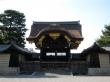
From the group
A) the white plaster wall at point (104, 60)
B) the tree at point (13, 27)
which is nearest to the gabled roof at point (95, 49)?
the white plaster wall at point (104, 60)

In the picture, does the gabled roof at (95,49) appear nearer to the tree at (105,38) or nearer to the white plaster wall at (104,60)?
the white plaster wall at (104,60)

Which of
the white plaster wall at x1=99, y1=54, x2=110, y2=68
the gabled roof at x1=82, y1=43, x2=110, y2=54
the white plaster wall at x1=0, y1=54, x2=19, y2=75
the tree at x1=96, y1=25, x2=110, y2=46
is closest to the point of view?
the white plaster wall at x1=0, y1=54, x2=19, y2=75

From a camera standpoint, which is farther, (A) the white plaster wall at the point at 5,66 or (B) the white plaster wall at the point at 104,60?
(B) the white plaster wall at the point at 104,60

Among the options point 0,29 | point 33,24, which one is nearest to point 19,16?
point 0,29

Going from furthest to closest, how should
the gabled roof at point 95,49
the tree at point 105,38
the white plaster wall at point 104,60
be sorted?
the tree at point 105,38
the white plaster wall at point 104,60
the gabled roof at point 95,49

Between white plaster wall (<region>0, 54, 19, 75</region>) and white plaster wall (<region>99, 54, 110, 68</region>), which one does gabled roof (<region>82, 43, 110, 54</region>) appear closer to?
white plaster wall (<region>99, 54, 110, 68</region>)

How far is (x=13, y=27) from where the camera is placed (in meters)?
38.7

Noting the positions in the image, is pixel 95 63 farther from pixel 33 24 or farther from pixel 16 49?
pixel 33 24

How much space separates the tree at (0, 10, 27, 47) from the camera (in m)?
37.8

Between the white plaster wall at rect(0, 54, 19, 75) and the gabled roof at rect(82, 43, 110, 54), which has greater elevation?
the gabled roof at rect(82, 43, 110, 54)

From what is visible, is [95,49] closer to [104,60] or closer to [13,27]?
[104,60]

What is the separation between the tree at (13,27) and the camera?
124ft

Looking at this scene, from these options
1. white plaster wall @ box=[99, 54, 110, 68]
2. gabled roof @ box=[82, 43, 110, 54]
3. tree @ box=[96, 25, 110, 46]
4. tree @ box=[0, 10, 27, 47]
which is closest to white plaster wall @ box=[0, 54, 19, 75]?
gabled roof @ box=[82, 43, 110, 54]

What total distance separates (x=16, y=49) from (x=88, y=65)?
6.99 meters
